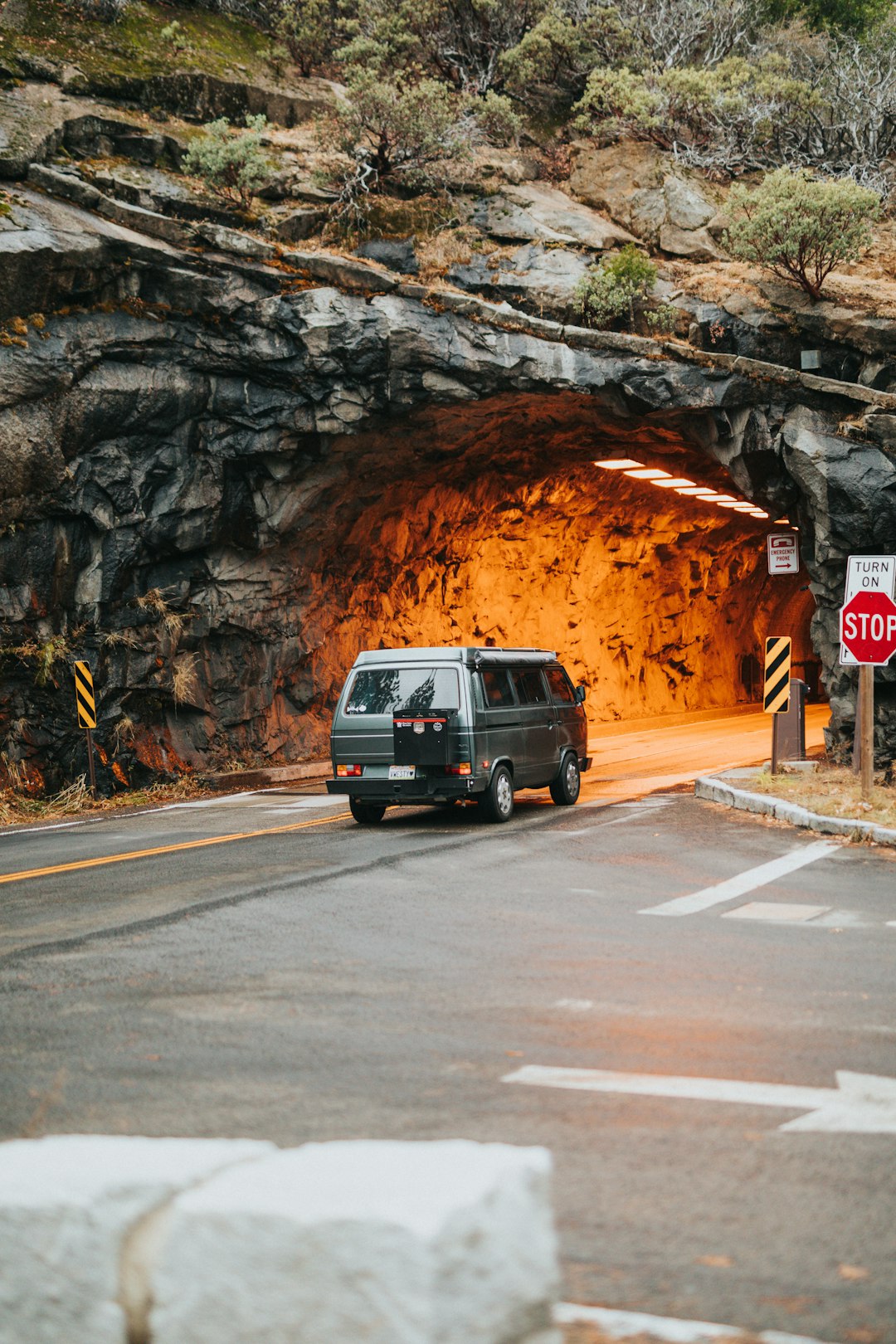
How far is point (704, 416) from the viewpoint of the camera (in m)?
23.3

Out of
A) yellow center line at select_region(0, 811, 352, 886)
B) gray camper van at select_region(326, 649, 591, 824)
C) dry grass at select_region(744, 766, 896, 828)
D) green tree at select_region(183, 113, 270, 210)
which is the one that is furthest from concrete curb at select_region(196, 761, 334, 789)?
green tree at select_region(183, 113, 270, 210)

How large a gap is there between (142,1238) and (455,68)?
1237 inches

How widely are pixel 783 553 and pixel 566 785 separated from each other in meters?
7.44

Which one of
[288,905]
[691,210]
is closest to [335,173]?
[691,210]

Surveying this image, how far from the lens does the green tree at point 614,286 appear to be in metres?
22.2

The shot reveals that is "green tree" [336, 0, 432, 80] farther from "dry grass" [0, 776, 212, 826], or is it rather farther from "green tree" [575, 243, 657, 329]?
"dry grass" [0, 776, 212, 826]

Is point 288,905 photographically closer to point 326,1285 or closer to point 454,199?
point 326,1285

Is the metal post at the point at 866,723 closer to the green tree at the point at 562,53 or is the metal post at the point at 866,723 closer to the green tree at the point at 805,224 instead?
the green tree at the point at 805,224

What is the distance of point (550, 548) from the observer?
Answer: 100ft

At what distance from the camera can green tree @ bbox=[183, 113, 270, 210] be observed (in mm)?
21844

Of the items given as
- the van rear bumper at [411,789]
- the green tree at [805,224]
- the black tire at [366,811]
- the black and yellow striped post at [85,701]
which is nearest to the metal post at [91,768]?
the black and yellow striped post at [85,701]

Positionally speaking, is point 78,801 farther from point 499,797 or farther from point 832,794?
point 832,794

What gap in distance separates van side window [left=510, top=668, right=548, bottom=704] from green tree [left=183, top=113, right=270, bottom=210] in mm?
11368

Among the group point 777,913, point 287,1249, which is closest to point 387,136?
point 777,913
